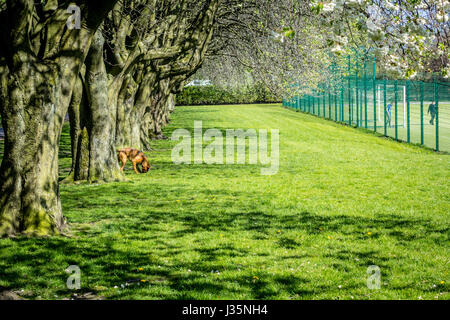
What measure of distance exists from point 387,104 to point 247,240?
26.8 m

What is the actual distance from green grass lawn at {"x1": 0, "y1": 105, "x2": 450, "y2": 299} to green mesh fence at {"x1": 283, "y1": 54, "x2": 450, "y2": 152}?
9370 millimetres

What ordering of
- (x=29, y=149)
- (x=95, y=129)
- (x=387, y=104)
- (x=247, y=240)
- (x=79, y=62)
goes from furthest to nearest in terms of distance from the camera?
(x=387, y=104)
(x=95, y=129)
(x=79, y=62)
(x=247, y=240)
(x=29, y=149)

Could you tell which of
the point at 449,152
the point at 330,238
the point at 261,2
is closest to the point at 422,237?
the point at 330,238

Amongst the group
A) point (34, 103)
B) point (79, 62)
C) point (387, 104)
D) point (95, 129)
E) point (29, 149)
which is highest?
point (387, 104)

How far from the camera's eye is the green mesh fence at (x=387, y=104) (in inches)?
977

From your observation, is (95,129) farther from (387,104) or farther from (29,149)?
(387,104)

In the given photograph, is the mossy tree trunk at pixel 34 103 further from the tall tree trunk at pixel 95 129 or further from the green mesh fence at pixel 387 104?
the green mesh fence at pixel 387 104

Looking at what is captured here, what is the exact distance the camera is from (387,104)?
32594 mm

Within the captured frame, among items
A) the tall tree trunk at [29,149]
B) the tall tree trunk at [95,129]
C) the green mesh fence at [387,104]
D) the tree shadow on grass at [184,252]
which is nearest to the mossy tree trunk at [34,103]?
the tall tree trunk at [29,149]

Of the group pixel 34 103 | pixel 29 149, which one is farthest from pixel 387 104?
pixel 29 149

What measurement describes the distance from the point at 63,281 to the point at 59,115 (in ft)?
10.2

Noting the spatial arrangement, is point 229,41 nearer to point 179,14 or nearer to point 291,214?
point 179,14

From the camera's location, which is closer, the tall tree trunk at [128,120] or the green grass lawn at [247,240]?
the green grass lawn at [247,240]

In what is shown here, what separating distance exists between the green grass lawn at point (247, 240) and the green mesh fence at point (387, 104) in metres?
9.37
